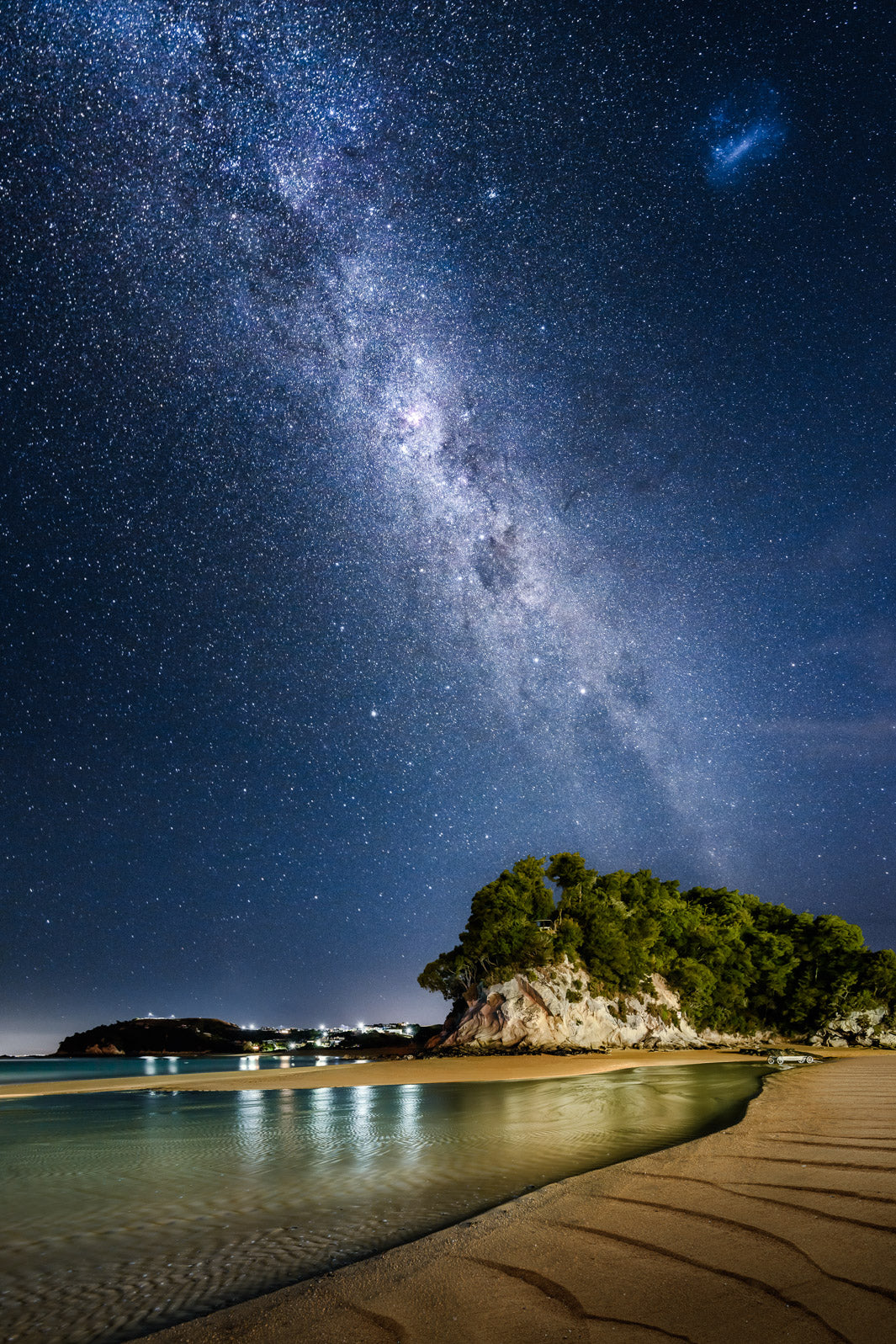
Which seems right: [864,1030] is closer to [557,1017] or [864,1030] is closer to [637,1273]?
[557,1017]

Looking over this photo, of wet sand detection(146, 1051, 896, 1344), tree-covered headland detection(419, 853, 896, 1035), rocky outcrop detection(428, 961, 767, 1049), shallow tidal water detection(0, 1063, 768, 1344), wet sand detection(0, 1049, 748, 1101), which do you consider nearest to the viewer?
wet sand detection(146, 1051, 896, 1344)

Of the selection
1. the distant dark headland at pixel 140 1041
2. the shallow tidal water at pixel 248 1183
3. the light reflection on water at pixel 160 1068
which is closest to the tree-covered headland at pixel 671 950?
the light reflection on water at pixel 160 1068

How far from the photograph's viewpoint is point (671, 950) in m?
56.2

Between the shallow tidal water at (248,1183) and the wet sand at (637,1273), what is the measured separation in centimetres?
98

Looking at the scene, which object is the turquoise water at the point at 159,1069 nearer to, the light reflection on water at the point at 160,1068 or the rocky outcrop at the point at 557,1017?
the light reflection on water at the point at 160,1068

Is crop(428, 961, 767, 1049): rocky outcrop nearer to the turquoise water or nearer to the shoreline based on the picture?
the shoreline

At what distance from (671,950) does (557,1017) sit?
45.0 feet

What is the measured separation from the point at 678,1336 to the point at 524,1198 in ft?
12.8

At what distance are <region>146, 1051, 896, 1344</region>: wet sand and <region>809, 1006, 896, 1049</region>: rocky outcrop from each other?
6252cm

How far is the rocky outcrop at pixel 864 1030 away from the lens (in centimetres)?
5747

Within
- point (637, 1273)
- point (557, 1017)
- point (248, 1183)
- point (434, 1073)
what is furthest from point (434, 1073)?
point (637, 1273)

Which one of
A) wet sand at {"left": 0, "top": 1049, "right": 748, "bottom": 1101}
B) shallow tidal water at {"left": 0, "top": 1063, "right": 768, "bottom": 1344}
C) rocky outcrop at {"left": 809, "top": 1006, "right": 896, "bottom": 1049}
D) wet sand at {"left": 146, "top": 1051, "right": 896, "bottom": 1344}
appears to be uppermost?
wet sand at {"left": 146, "top": 1051, "right": 896, "bottom": 1344}

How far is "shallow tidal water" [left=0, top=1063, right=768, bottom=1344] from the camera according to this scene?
5.45m

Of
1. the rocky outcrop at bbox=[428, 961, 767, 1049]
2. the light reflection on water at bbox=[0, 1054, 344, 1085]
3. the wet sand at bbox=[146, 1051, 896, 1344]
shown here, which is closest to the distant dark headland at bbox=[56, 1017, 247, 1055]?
the light reflection on water at bbox=[0, 1054, 344, 1085]
